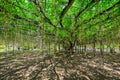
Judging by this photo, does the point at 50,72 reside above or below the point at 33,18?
below

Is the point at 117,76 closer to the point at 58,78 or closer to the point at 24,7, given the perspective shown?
the point at 58,78

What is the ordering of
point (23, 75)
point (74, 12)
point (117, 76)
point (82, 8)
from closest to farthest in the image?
point (82, 8) → point (74, 12) → point (23, 75) → point (117, 76)

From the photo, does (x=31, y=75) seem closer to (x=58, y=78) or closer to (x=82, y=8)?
(x=58, y=78)

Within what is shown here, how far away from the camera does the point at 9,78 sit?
505cm

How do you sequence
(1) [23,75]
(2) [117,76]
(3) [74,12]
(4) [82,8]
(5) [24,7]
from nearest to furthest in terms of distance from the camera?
(4) [82,8] < (5) [24,7] < (3) [74,12] < (1) [23,75] < (2) [117,76]

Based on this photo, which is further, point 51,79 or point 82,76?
point 82,76

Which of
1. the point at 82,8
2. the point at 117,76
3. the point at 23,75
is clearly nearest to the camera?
the point at 82,8

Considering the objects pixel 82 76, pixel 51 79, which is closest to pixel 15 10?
pixel 51 79

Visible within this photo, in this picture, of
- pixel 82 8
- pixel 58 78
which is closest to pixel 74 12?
pixel 82 8

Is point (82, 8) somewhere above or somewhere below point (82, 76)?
above

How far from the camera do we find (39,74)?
219 inches

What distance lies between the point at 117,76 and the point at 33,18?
4.29 m

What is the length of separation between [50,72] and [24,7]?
2838mm

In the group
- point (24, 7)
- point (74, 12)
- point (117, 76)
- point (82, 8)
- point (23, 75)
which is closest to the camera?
point (82, 8)
